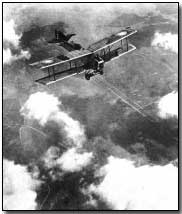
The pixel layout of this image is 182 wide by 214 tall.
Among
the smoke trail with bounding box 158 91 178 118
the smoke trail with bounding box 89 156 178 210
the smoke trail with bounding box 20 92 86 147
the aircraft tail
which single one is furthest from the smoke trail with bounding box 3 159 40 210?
the smoke trail with bounding box 158 91 178 118

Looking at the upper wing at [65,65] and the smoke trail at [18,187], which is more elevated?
the upper wing at [65,65]

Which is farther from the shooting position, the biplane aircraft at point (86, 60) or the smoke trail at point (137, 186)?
the smoke trail at point (137, 186)

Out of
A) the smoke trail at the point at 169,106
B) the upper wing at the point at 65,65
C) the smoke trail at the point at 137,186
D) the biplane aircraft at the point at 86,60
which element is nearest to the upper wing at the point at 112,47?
the biplane aircraft at the point at 86,60

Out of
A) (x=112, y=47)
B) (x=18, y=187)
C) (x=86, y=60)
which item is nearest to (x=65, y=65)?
(x=86, y=60)

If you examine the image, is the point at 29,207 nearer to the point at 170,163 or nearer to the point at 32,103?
the point at 32,103

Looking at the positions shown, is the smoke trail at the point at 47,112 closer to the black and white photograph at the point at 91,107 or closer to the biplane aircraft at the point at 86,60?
the black and white photograph at the point at 91,107

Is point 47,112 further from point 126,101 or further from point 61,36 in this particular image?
point 126,101

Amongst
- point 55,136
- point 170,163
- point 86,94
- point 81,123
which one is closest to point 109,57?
point 86,94
